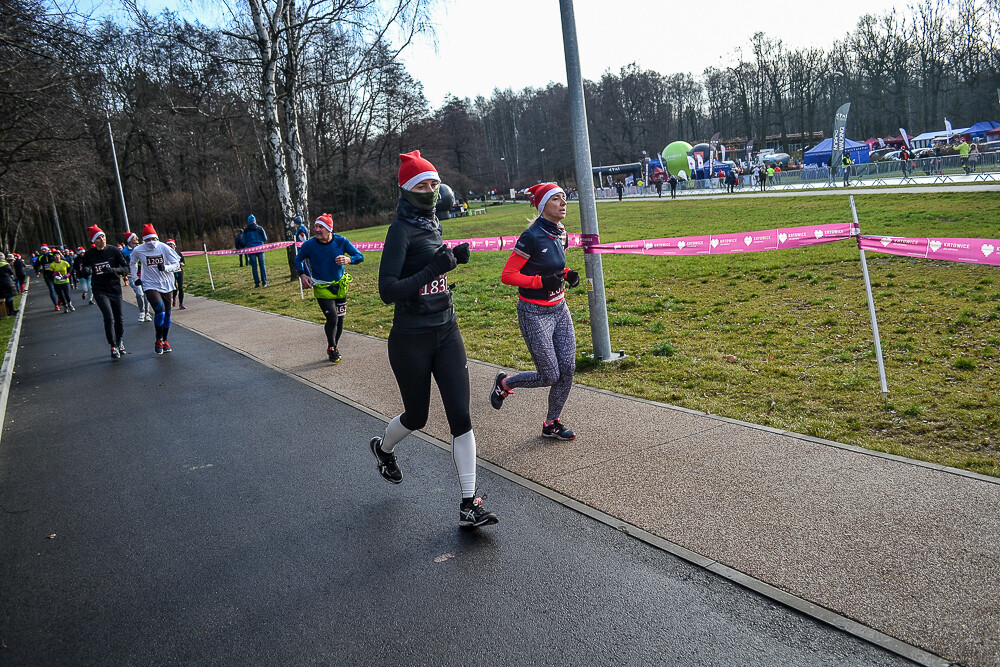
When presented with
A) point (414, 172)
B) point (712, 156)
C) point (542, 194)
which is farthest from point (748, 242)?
point (712, 156)

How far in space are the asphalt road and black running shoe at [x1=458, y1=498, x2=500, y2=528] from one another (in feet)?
0.23

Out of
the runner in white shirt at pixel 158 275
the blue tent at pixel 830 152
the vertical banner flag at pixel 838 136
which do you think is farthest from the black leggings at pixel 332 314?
the blue tent at pixel 830 152

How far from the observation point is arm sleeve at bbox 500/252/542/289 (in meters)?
5.76

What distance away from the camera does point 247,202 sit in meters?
63.9

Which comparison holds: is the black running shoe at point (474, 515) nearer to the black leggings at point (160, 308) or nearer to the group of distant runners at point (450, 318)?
the group of distant runners at point (450, 318)

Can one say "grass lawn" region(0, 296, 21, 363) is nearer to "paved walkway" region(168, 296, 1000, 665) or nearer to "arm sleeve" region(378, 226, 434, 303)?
"paved walkway" region(168, 296, 1000, 665)

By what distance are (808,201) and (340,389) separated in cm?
2397

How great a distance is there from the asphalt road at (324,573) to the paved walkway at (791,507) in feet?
0.69

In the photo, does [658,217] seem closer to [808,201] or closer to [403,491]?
[808,201]

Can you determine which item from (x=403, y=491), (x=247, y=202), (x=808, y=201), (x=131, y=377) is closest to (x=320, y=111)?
(x=247, y=202)

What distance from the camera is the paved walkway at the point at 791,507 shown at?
3348mm

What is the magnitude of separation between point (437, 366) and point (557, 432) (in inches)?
70.1

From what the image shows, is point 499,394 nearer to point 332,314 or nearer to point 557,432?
point 557,432

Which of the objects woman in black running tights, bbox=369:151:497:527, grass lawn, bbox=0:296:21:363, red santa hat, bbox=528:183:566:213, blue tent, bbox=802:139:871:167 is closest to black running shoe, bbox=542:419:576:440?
woman in black running tights, bbox=369:151:497:527
